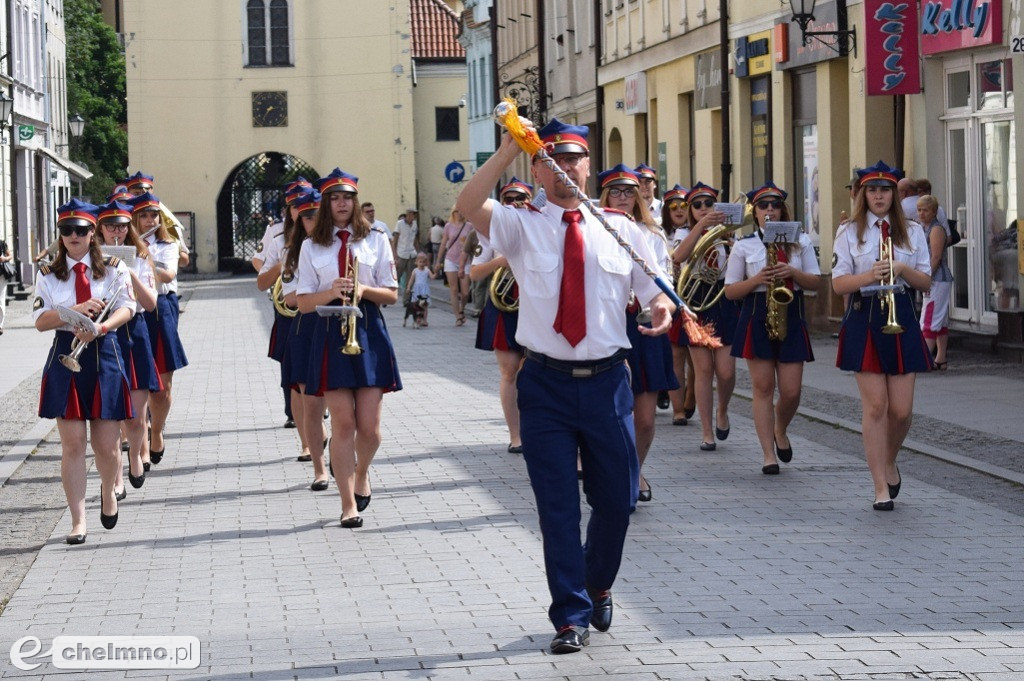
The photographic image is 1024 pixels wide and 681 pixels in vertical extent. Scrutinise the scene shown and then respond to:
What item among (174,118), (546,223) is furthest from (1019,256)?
(174,118)

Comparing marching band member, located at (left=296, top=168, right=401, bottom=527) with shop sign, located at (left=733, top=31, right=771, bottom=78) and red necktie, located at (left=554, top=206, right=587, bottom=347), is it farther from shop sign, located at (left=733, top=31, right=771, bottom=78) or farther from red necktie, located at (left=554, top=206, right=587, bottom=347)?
shop sign, located at (left=733, top=31, right=771, bottom=78)

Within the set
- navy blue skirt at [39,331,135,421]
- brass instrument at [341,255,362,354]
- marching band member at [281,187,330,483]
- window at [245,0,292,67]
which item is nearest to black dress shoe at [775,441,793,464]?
marching band member at [281,187,330,483]

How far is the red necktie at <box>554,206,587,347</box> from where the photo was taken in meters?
6.93

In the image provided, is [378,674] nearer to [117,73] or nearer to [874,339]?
[874,339]

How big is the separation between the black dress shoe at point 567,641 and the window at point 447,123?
207 ft

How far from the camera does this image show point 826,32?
2241cm

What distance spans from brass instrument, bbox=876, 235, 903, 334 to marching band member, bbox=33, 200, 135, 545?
4.03 m

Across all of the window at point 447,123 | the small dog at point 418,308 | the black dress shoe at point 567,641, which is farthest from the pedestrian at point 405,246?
the window at point 447,123

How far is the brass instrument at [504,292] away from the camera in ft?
42.6

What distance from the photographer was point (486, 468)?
12.3m

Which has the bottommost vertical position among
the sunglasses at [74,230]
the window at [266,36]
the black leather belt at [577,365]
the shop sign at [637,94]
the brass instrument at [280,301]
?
the black leather belt at [577,365]

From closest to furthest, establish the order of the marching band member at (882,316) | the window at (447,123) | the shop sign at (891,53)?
1. the marching band member at (882,316)
2. the shop sign at (891,53)
3. the window at (447,123)

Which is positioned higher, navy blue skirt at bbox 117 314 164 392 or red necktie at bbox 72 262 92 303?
red necktie at bbox 72 262 92 303

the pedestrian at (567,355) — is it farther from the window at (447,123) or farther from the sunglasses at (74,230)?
the window at (447,123)
